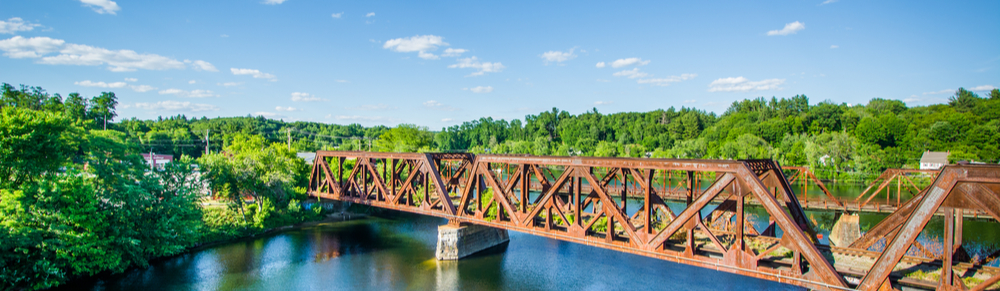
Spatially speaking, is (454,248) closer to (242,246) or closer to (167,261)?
(242,246)

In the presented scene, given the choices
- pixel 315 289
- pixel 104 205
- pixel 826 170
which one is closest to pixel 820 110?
pixel 826 170

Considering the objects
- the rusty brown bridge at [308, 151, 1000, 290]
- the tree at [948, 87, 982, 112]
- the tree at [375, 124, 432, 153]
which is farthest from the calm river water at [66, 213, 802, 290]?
the tree at [948, 87, 982, 112]

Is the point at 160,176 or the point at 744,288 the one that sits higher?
the point at 160,176

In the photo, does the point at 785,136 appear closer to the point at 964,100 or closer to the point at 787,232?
the point at 964,100

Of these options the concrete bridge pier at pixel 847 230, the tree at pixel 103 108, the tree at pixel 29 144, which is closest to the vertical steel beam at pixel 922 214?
the concrete bridge pier at pixel 847 230

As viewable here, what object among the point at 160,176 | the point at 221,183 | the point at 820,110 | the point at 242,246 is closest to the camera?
the point at 160,176

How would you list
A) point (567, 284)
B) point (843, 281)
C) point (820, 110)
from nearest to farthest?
point (843, 281) < point (567, 284) < point (820, 110)

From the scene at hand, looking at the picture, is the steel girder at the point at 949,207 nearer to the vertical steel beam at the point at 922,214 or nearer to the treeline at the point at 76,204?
the vertical steel beam at the point at 922,214

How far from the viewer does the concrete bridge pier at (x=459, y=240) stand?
98.6 feet

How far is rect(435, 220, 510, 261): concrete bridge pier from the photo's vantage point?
3006cm

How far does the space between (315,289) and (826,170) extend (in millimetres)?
76025

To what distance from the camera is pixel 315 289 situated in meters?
25.4

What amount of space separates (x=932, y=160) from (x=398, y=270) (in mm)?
84668

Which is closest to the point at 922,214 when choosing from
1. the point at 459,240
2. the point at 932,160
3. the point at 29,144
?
the point at 459,240
